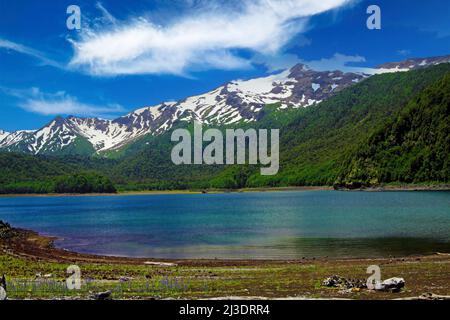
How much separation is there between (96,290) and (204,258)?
22.4 metres

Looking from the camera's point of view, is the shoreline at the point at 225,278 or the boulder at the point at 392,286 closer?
the boulder at the point at 392,286

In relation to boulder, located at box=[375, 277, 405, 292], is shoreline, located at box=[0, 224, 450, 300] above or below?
below

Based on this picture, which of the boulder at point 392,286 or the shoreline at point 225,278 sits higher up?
the boulder at point 392,286

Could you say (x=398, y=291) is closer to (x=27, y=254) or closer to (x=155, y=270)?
(x=155, y=270)

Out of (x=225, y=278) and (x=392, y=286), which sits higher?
(x=392, y=286)

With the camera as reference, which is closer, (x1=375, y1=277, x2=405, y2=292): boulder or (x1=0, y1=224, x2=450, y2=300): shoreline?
(x1=375, y1=277, x2=405, y2=292): boulder

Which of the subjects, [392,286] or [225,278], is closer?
[392,286]

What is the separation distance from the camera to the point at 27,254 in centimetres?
4575

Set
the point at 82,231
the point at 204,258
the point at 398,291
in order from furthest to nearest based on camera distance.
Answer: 1. the point at 82,231
2. the point at 204,258
3. the point at 398,291

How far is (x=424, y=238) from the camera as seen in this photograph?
5003 centimetres
